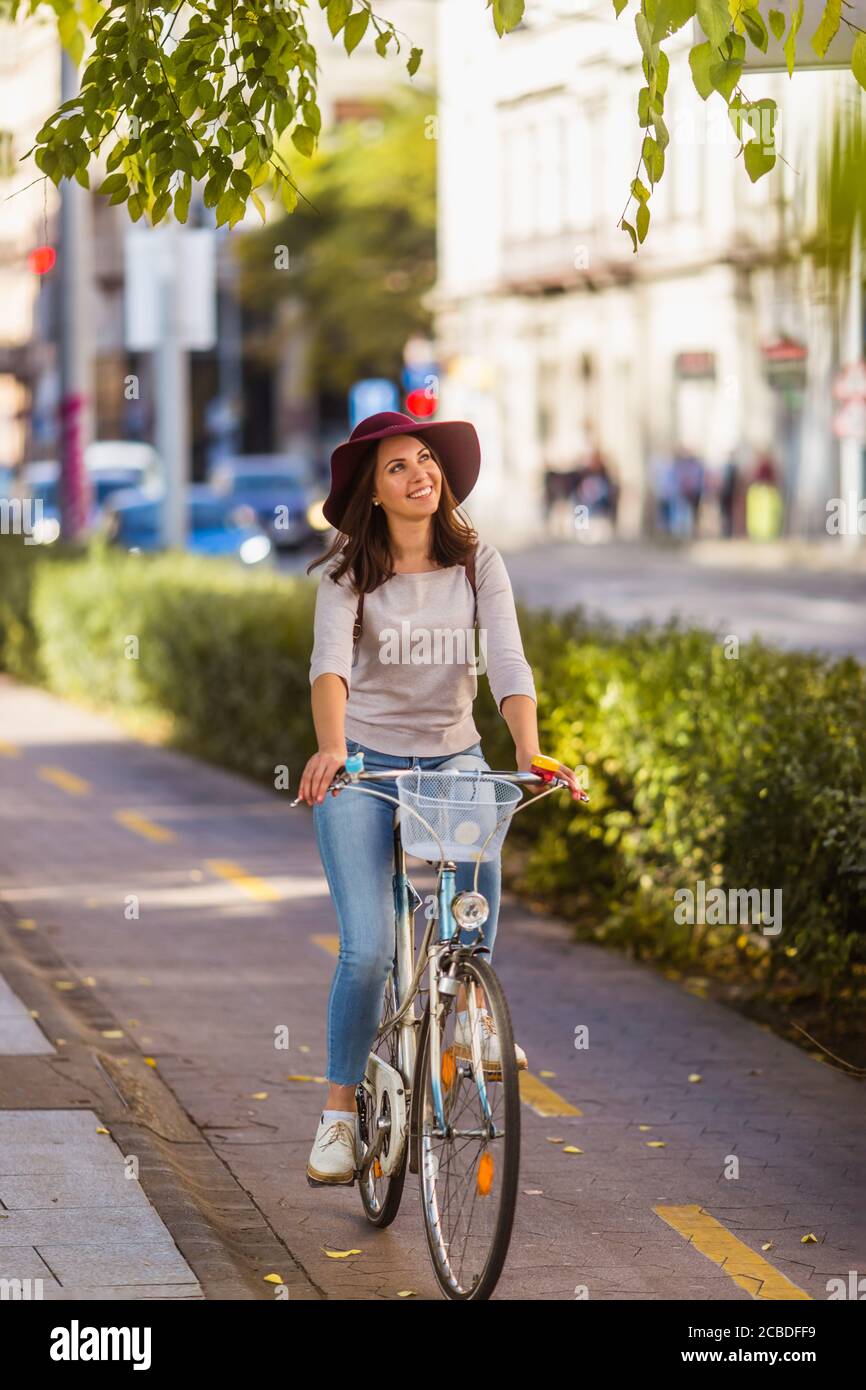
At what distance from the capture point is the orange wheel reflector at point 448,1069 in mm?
4703

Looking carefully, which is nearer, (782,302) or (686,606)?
(782,302)

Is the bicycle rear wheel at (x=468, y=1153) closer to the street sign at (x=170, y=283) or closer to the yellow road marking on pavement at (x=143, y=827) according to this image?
the yellow road marking on pavement at (x=143, y=827)

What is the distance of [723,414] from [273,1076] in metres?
42.3

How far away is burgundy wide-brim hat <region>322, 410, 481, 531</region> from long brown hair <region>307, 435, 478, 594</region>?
2 cm

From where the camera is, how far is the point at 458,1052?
4660 mm

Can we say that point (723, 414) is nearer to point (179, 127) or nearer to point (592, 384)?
point (592, 384)

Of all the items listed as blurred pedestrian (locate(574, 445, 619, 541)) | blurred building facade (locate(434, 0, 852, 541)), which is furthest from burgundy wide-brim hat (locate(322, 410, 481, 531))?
blurred pedestrian (locate(574, 445, 619, 541))

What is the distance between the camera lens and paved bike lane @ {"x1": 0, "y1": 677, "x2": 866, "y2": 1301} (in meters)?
4.95

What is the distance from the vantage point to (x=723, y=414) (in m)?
48.1

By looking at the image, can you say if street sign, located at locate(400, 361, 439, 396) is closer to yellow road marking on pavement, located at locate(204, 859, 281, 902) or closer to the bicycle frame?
yellow road marking on pavement, located at locate(204, 859, 281, 902)

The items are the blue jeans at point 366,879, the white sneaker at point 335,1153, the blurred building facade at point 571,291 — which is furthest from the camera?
the blurred building facade at point 571,291

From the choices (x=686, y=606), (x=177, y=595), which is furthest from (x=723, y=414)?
(x=177, y=595)

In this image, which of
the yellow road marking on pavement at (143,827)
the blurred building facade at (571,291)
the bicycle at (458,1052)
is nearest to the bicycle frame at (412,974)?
the bicycle at (458,1052)


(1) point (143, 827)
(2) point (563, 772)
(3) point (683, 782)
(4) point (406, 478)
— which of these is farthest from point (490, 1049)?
(1) point (143, 827)
